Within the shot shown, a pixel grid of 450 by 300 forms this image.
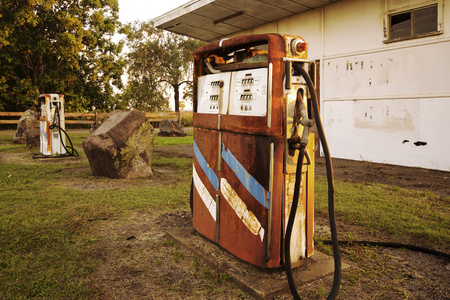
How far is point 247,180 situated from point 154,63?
35.6m

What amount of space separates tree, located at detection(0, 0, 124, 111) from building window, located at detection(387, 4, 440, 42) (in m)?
18.9

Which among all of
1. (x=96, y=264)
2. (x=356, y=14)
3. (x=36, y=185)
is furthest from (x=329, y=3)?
(x=96, y=264)

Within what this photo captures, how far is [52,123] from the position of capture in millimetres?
9906

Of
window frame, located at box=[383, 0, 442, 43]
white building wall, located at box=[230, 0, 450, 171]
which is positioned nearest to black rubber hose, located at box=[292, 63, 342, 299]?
white building wall, located at box=[230, 0, 450, 171]

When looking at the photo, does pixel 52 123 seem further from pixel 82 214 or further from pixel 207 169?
pixel 207 169

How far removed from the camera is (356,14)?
972 centimetres

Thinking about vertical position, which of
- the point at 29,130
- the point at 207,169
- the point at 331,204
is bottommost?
the point at 331,204

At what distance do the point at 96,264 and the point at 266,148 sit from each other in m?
1.83

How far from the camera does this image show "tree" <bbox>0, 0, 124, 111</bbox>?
67.8ft

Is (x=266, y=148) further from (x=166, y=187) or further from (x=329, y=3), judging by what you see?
(x=329, y=3)

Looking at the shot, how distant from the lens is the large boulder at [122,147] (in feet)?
21.9

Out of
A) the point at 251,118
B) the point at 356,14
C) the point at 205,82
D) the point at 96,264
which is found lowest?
the point at 96,264

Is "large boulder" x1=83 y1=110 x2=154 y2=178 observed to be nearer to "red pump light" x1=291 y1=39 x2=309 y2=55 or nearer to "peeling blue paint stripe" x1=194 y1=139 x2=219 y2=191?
"peeling blue paint stripe" x1=194 y1=139 x2=219 y2=191

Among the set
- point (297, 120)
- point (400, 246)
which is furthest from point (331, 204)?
point (400, 246)
